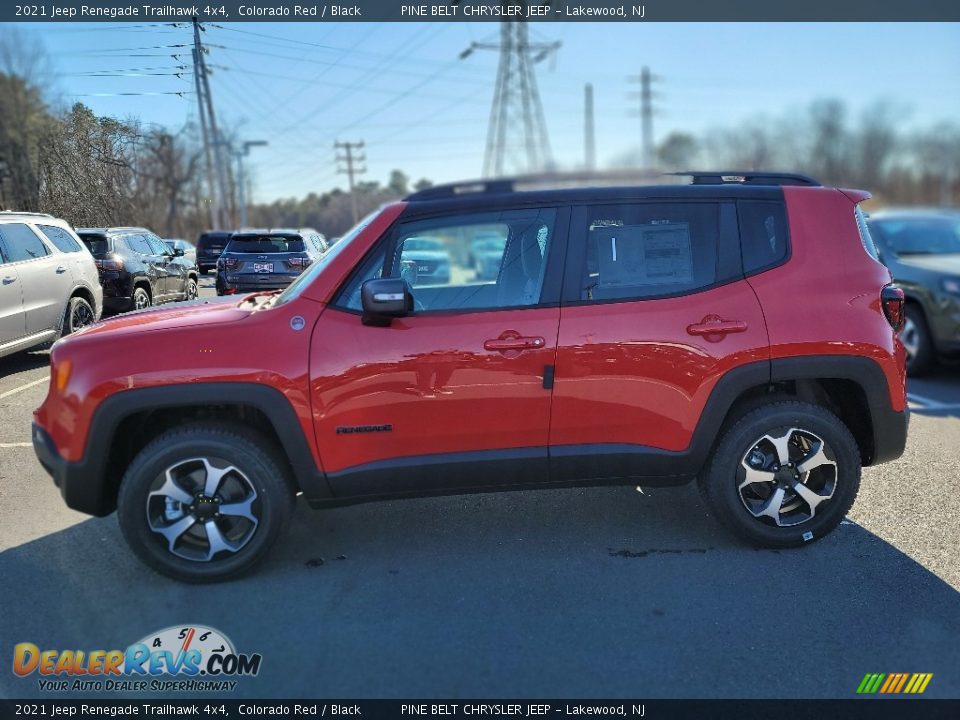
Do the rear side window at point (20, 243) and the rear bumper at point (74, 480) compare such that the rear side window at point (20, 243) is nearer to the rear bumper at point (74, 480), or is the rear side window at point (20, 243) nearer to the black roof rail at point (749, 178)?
the rear bumper at point (74, 480)

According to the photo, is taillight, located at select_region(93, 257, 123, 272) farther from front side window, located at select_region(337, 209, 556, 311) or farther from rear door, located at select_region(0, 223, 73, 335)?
front side window, located at select_region(337, 209, 556, 311)

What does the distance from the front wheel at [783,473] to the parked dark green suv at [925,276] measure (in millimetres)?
4376

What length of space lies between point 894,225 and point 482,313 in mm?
7354

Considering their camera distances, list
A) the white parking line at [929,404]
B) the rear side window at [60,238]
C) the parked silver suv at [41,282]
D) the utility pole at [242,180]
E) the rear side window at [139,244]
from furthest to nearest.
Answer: the utility pole at [242,180] < the rear side window at [139,244] < the rear side window at [60,238] < the parked silver suv at [41,282] < the white parking line at [929,404]

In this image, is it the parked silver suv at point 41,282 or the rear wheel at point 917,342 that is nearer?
the parked silver suv at point 41,282

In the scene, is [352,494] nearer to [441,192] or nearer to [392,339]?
[392,339]

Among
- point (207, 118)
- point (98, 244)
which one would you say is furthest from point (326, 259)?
point (207, 118)

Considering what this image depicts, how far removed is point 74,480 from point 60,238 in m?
6.38

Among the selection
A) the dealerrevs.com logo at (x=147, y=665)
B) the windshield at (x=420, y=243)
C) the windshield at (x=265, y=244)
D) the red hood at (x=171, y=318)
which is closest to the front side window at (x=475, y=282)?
the windshield at (x=420, y=243)

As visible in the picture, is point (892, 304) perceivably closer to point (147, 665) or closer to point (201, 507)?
point (201, 507)

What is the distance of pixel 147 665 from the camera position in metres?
2.75

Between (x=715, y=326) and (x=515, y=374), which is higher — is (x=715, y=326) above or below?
above

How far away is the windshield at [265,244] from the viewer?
10.3 meters

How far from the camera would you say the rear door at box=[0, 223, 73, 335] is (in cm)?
745
